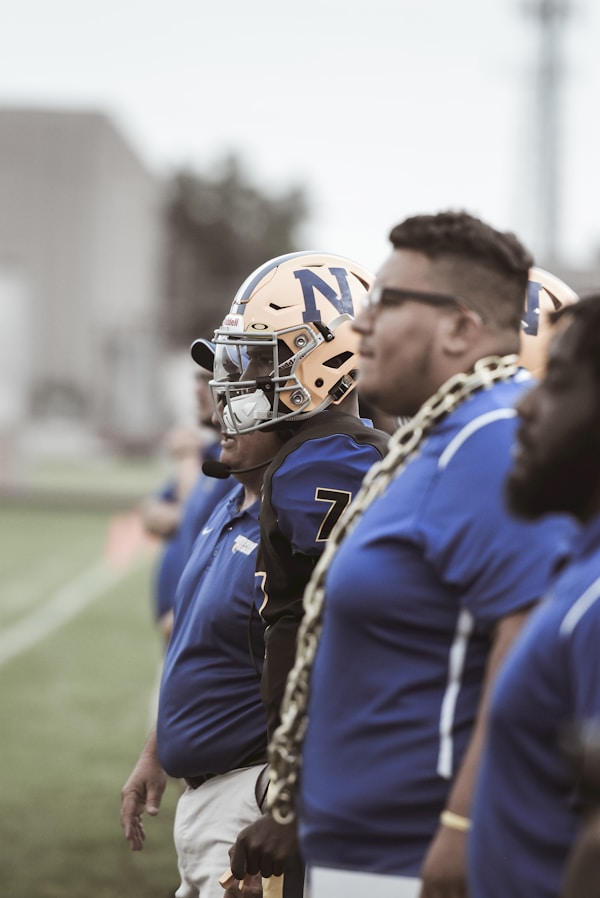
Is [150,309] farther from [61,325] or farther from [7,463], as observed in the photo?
[7,463]

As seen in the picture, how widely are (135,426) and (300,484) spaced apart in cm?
5590

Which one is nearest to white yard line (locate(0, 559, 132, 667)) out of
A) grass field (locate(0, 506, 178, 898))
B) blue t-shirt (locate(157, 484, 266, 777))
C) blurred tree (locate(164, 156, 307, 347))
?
grass field (locate(0, 506, 178, 898))

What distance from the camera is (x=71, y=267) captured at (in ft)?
205

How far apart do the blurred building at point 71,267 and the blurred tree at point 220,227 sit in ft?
53.5

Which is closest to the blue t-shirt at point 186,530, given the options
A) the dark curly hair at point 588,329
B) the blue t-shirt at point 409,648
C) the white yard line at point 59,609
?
the blue t-shirt at point 409,648

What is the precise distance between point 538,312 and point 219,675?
54.2 inches

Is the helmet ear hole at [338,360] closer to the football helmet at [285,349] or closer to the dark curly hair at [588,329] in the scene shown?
the football helmet at [285,349]

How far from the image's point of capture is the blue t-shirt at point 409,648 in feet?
8.43

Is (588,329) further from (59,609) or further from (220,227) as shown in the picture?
(220,227)

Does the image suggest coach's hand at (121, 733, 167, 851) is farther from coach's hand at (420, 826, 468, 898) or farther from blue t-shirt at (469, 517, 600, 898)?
blue t-shirt at (469, 517, 600, 898)

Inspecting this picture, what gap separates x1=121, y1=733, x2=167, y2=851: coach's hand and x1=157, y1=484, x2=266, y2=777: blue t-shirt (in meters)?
0.25

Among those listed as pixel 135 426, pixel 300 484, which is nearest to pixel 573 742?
pixel 300 484

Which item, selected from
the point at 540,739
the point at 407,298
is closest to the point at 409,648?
the point at 540,739

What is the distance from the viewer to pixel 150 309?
7638 cm
